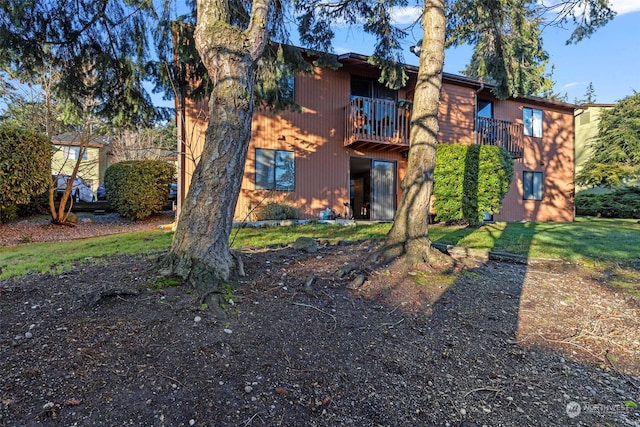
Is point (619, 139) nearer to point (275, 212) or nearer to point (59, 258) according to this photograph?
point (275, 212)

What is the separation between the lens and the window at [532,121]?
47.8 ft

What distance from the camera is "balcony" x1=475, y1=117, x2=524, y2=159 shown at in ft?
41.5

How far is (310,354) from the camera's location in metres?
2.32

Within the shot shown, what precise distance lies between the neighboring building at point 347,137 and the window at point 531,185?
0.37m

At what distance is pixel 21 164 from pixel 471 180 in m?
12.6

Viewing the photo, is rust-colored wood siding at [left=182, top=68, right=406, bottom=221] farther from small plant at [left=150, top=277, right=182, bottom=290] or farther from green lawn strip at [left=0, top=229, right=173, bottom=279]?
small plant at [left=150, top=277, right=182, bottom=290]

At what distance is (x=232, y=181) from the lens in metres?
3.18

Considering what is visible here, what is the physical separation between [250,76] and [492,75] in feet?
21.5

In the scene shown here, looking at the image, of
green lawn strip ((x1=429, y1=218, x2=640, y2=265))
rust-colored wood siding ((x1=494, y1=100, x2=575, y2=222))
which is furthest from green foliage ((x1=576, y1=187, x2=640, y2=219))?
green lawn strip ((x1=429, y1=218, x2=640, y2=265))

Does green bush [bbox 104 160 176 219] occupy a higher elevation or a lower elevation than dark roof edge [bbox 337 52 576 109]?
lower

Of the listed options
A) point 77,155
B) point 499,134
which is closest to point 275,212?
point 499,134

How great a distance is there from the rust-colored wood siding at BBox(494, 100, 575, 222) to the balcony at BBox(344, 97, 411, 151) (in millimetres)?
5833

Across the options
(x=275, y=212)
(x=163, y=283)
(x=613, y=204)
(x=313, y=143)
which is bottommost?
(x=163, y=283)

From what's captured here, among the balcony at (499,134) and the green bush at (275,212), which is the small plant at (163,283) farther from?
the balcony at (499,134)
